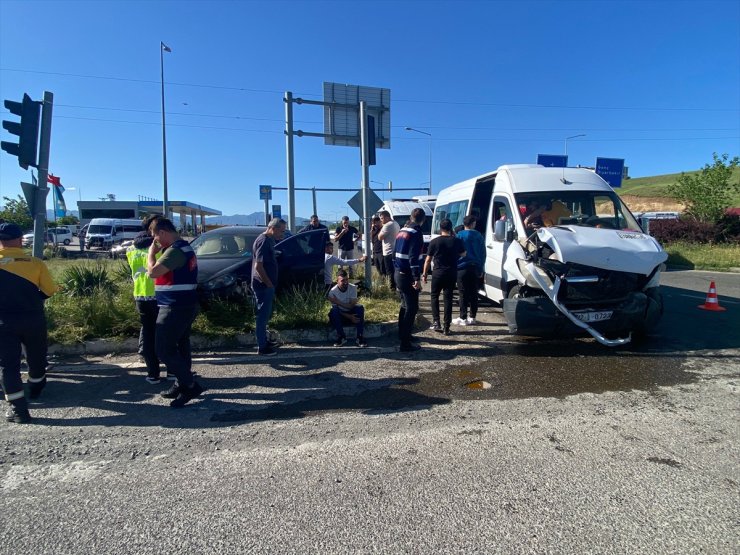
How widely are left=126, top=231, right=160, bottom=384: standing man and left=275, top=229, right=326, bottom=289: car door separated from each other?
2756 mm

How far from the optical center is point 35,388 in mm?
4395

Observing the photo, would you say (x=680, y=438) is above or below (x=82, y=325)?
below

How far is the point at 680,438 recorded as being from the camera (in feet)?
11.5

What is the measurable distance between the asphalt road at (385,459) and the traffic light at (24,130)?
291 centimetres

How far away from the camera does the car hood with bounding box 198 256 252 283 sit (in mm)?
6643

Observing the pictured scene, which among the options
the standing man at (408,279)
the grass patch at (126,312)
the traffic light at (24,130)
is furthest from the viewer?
the grass patch at (126,312)

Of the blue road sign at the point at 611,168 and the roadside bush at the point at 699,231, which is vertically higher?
the blue road sign at the point at 611,168

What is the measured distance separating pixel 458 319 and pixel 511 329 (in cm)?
189

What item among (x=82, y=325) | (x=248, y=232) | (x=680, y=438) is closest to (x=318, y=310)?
(x=248, y=232)

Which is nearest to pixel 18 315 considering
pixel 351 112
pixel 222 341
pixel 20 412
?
pixel 20 412

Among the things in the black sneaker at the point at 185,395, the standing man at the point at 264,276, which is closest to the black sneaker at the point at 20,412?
the black sneaker at the point at 185,395

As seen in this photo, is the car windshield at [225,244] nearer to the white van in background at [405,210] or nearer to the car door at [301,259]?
the car door at [301,259]

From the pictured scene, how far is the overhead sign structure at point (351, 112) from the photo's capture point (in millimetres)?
11281

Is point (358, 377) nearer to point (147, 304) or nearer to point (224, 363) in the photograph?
point (224, 363)
